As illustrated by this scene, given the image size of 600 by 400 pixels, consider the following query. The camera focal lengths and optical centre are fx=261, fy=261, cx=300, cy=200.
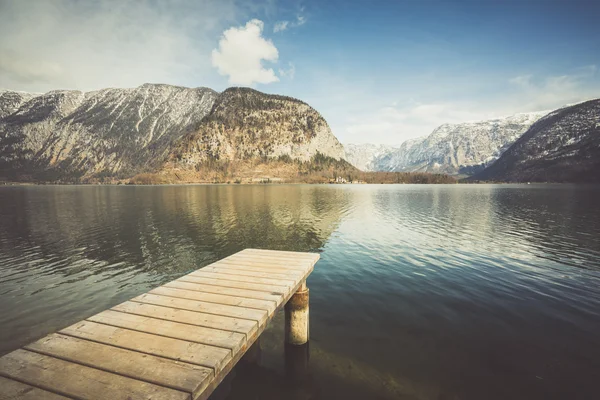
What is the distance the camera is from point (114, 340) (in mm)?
5406

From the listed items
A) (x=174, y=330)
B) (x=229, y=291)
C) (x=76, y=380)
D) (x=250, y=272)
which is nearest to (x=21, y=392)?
(x=76, y=380)

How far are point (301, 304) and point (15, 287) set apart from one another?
1885cm

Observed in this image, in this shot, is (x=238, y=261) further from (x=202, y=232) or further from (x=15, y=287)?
(x=202, y=232)

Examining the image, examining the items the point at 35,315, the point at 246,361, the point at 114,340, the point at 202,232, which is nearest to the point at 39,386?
the point at 114,340

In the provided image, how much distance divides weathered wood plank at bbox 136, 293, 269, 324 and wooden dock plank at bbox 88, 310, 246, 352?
0.69 metres

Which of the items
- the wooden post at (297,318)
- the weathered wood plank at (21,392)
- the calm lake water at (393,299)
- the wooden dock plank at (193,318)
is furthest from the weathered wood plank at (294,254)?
the weathered wood plank at (21,392)

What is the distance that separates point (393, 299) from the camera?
14359mm

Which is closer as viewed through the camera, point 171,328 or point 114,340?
point 114,340

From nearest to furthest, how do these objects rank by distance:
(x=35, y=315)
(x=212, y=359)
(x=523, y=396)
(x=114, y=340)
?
1. (x=212, y=359)
2. (x=114, y=340)
3. (x=523, y=396)
4. (x=35, y=315)

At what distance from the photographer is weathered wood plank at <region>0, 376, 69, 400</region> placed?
152 inches

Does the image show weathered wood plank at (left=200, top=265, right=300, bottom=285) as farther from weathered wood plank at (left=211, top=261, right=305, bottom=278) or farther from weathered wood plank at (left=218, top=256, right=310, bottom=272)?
weathered wood plank at (left=218, top=256, right=310, bottom=272)

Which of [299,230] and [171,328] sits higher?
[171,328]

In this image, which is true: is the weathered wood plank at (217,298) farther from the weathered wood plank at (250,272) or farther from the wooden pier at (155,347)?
the weathered wood plank at (250,272)

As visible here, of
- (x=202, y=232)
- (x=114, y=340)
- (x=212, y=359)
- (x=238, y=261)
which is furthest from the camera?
(x=202, y=232)
